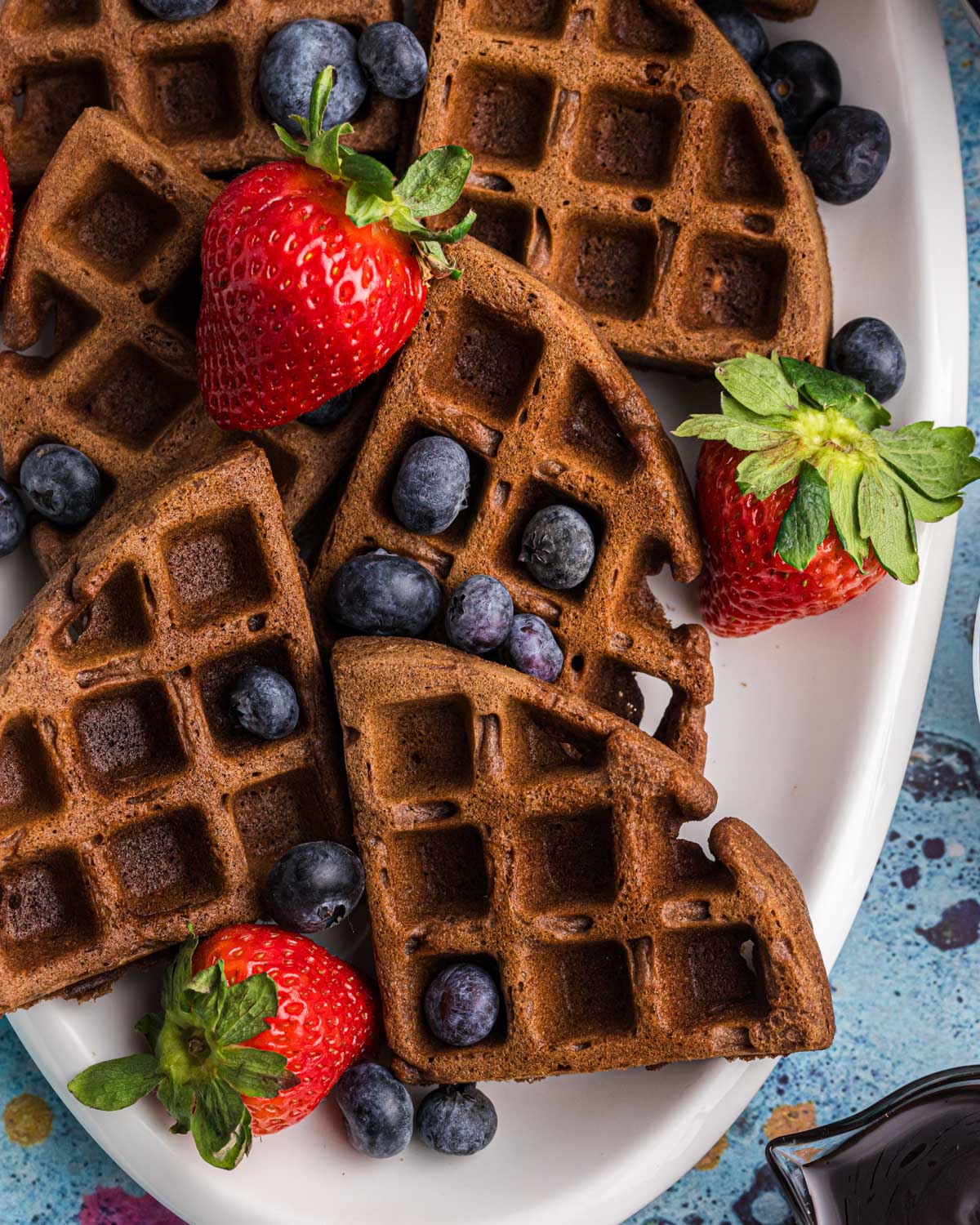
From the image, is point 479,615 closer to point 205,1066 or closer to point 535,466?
point 535,466

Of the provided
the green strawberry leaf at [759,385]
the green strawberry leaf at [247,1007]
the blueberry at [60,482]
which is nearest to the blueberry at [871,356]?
the green strawberry leaf at [759,385]

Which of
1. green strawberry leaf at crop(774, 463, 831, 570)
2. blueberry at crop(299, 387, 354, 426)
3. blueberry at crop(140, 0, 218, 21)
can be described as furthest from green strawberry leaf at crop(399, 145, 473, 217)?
green strawberry leaf at crop(774, 463, 831, 570)

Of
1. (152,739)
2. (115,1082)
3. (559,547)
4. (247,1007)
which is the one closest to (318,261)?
(559,547)

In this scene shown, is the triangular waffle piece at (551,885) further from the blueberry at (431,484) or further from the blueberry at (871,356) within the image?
the blueberry at (871,356)

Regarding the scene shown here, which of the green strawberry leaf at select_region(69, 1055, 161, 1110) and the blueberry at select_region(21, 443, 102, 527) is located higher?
the blueberry at select_region(21, 443, 102, 527)

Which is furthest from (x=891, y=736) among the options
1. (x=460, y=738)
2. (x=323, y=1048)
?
(x=323, y=1048)

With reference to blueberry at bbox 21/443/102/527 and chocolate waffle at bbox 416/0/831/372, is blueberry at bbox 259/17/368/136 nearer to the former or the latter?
chocolate waffle at bbox 416/0/831/372
